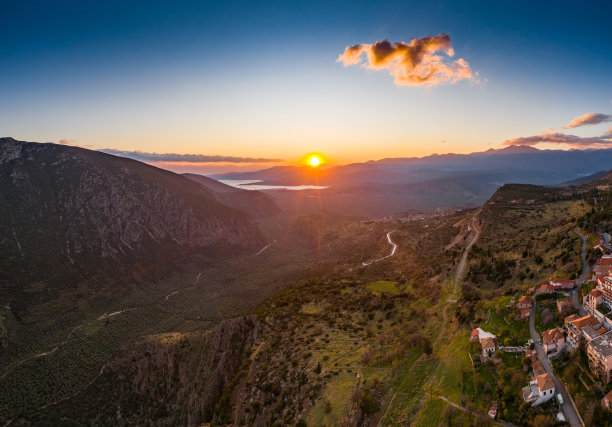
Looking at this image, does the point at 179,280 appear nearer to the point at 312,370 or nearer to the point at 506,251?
the point at 312,370

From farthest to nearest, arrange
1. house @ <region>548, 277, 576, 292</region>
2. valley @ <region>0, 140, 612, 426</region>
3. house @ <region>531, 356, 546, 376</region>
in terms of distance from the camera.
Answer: house @ <region>548, 277, 576, 292</region>
valley @ <region>0, 140, 612, 426</region>
house @ <region>531, 356, 546, 376</region>

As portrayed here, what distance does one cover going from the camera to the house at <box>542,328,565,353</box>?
74.0 ft

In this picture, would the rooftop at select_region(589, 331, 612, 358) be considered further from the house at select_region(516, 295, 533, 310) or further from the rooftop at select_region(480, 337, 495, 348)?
the house at select_region(516, 295, 533, 310)

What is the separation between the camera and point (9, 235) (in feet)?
324

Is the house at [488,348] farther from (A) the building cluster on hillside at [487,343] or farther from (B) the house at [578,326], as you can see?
(B) the house at [578,326]

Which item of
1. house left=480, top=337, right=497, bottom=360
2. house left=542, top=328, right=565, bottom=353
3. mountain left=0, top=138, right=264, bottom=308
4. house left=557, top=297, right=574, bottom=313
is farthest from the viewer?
mountain left=0, top=138, right=264, bottom=308

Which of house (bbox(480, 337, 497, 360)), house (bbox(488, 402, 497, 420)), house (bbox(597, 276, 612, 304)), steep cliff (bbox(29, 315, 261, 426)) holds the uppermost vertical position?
house (bbox(597, 276, 612, 304))

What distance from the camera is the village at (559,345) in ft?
63.7

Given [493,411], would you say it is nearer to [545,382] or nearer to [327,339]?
[545,382]

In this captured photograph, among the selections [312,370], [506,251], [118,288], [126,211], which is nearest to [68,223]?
[126,211]

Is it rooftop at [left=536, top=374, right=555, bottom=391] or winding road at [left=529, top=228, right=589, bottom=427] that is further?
rooftop at [left=536, top=374, right=555, bottom=391]

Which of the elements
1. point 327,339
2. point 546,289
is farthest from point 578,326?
point 327,339

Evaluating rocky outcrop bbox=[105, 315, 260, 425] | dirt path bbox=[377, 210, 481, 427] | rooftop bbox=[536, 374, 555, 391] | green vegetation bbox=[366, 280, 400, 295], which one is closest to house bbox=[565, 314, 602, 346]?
rooftop bbox=[536, 374, 555, 391]

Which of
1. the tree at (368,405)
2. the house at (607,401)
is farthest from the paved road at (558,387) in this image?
the tree at (368,405)
